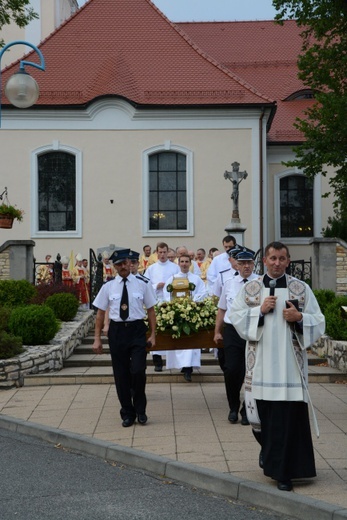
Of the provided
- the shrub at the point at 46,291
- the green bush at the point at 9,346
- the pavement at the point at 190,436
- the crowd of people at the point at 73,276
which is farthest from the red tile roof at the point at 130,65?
the pavement at the point at 190,436

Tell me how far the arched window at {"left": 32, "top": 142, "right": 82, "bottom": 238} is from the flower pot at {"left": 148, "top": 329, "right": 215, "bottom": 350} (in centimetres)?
1771

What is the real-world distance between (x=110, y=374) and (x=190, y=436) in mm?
4540

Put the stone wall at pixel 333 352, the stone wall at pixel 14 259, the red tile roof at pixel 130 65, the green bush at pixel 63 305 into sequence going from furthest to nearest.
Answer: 1. the red tile roof at pixel 130 65
2. the stone wall at pixel 14 259
3. the green bush at pixel 63 305
4. the stone wall at pixel 333 352

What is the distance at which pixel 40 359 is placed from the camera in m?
13.6

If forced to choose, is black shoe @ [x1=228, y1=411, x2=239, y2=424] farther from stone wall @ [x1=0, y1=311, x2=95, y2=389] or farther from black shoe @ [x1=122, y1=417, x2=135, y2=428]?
stone wall @ [x1=0, y1=311, x2=95, y2=389]

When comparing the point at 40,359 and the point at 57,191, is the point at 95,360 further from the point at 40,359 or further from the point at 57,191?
the point at 57,191

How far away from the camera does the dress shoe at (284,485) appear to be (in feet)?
22.2

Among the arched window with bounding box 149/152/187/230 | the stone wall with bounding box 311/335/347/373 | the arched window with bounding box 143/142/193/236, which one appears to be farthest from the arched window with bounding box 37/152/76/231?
the stone wall with bounding box 311/335/347/373

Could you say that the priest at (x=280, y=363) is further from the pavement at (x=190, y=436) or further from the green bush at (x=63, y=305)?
the green bush at (x=63, y=305)

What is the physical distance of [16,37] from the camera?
3903 cm

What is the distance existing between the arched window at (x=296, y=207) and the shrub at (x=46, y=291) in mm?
14390

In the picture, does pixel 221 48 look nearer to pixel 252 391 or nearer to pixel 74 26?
pixel 74 26

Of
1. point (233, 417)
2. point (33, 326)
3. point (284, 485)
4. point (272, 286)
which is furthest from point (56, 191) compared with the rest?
point (284, 485)

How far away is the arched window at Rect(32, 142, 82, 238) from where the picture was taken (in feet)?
94.7
